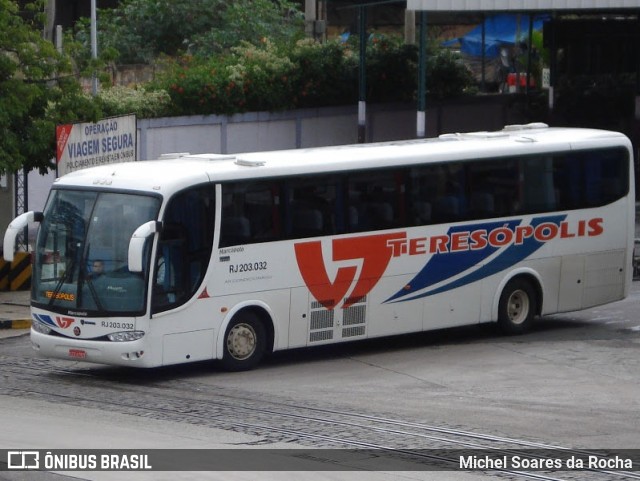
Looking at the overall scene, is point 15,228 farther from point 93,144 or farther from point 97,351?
point 93,144

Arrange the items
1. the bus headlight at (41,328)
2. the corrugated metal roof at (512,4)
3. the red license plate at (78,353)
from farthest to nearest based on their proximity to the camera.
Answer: the corrugated metal roof at (512,4) → the bus headlight at (41,328) → the red license plate at (78,353)

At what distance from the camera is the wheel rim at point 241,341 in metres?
17.1

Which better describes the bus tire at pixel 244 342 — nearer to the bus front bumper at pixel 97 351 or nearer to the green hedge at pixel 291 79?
the bus front bumper at pixel 97 351

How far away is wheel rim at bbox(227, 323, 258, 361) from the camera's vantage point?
56.0ft

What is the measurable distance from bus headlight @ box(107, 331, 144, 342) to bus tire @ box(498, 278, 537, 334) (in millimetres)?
6030

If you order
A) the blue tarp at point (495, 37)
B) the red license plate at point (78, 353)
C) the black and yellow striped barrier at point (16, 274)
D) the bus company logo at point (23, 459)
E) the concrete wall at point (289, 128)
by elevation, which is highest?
the blue tarp at point (495, 37)

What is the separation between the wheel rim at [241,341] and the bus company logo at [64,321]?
195 centimetres

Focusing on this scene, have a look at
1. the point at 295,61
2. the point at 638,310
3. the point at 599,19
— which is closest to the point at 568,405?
the point at 638,310

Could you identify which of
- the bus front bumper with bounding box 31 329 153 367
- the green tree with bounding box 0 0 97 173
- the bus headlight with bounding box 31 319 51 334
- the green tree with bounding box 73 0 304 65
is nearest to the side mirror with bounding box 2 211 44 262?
the bus headlight with bounding box 31 319 51 334

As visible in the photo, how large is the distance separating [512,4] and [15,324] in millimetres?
12629

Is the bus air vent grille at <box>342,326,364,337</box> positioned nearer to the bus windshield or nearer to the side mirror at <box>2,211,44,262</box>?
the bus windshield

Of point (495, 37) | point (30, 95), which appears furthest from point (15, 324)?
point (495, 37)

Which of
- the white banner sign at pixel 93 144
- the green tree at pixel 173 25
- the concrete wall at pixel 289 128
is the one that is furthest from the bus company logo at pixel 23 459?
the green tree at pixel 173 25

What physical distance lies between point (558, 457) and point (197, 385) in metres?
5.73
